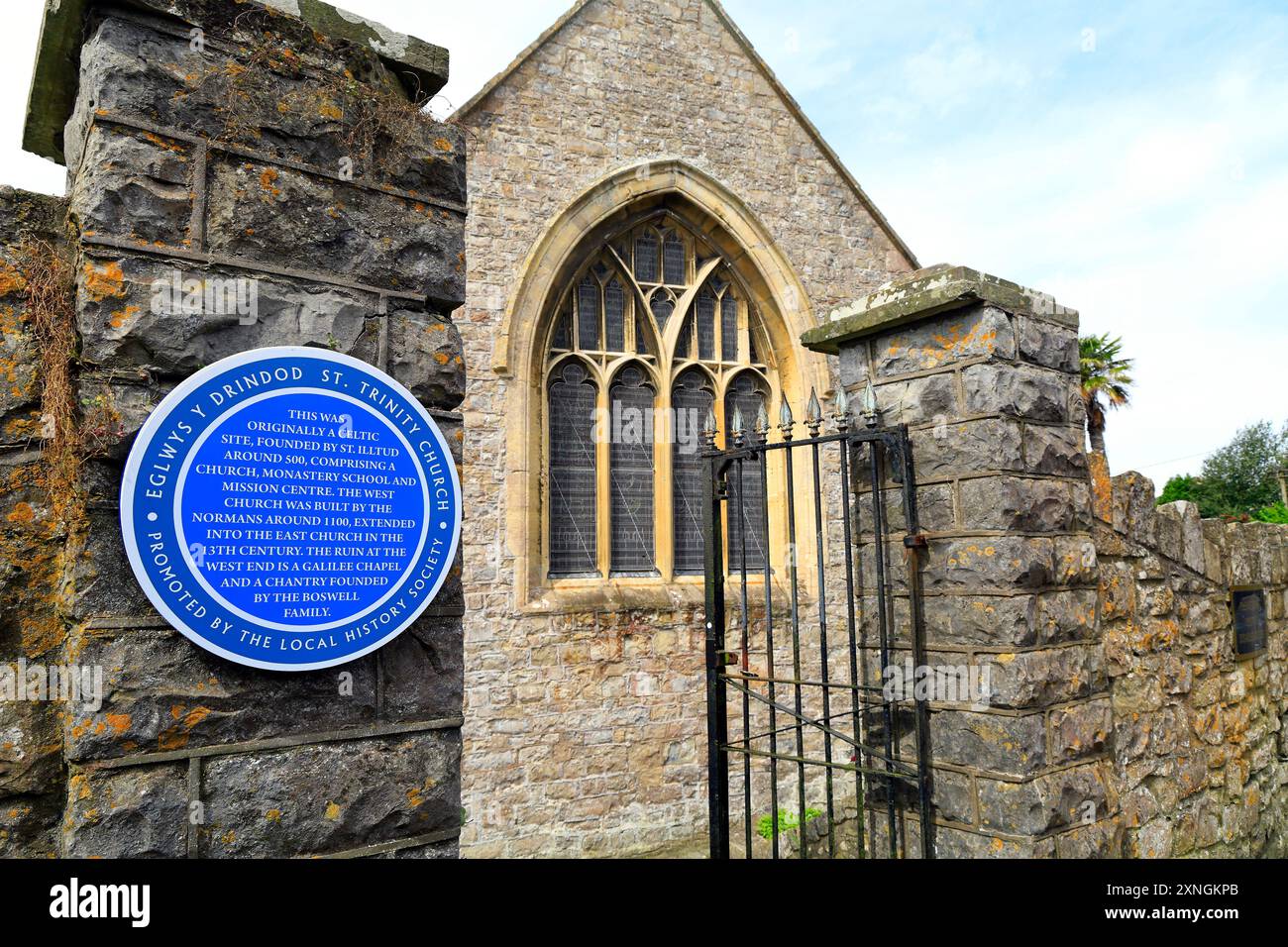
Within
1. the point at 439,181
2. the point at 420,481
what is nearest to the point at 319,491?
the point at 420,481

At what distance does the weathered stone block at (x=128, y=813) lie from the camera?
1906 mm

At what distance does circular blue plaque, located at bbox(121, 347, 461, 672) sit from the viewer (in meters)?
2.01

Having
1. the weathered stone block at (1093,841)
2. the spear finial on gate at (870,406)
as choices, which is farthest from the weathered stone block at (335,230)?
the weathered stone block at (1093,841)

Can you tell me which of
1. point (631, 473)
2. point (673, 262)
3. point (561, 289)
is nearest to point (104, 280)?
point (561, 289)

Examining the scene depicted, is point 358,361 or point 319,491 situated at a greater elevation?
point 358,361

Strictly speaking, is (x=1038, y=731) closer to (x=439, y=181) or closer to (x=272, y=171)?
(x=439, y=181)

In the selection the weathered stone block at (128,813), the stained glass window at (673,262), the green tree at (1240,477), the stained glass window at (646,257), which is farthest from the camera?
the green tree at (1240,477)

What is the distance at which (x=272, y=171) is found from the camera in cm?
229

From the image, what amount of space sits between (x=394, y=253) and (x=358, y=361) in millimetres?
364

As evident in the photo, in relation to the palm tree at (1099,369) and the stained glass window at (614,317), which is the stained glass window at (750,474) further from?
the palm tree at (1099,369)

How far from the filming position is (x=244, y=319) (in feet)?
7.22

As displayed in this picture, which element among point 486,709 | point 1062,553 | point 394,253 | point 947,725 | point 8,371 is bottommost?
point 486,709

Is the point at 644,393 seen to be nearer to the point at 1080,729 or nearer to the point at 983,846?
the point at 1080,729

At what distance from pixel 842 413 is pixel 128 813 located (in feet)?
8.74
